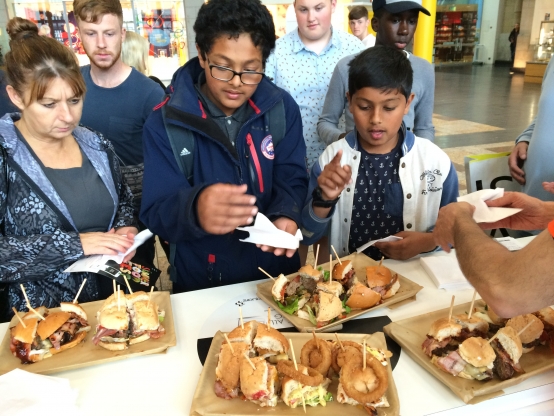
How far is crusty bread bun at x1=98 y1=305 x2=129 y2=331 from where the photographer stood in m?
1.36

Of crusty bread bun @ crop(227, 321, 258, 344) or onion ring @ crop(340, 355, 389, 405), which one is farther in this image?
crusty bread bun @ crop(227, 321, 258, 344)

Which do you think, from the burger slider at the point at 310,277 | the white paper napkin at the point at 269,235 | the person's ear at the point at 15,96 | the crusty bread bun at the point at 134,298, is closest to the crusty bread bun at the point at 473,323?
the burger slider at the point at 310,277

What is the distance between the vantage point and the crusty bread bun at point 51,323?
4.38 ft

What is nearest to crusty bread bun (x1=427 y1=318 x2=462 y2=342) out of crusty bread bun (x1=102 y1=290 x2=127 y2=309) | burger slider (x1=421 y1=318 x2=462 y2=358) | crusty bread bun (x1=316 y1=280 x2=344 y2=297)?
burger slider (x1=421 y1=318 x2=462 y2=358)

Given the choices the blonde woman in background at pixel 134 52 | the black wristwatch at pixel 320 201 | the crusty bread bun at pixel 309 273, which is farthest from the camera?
the blonde woman in background at pixel 134 52

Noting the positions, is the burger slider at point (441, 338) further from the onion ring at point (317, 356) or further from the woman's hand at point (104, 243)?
the woman's hand at point (104, 243)

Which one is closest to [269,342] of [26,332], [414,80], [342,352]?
[342,352]

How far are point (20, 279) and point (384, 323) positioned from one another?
4.57 ft

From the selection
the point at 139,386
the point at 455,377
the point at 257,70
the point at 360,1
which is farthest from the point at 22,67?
the point at 360,1

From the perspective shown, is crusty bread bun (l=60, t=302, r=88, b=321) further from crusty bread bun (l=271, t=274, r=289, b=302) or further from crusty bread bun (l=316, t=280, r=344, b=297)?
crusty bread bun (l=316, t=280, r=344, b=297)

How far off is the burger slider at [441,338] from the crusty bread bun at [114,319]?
91 centimetres

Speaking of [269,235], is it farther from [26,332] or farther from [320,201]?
[26,332]

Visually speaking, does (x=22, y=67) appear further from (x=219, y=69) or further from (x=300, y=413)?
(x=300, y=413)

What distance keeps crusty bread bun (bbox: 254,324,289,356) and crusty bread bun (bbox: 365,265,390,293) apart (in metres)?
0.44
